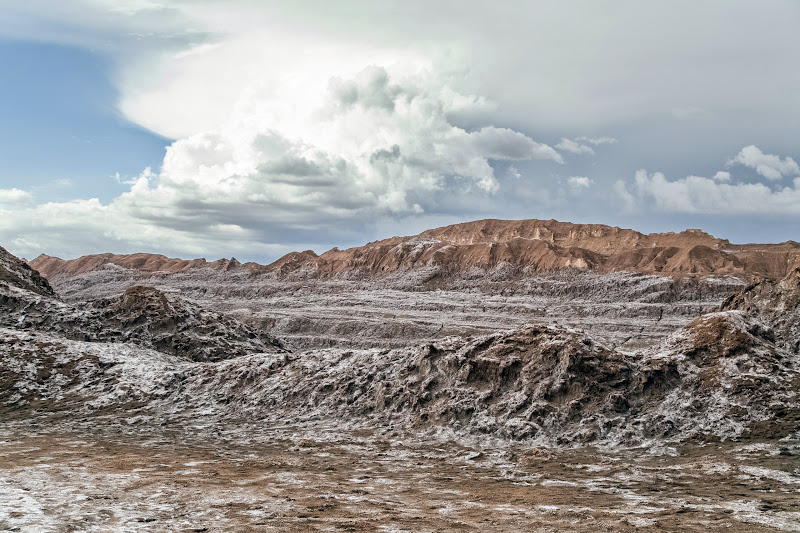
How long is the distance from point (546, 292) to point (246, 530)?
83.8 meters

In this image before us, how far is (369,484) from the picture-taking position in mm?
13633

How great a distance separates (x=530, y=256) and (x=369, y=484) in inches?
3815

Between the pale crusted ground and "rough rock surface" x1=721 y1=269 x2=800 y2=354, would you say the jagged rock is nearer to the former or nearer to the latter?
the pale crusted ground

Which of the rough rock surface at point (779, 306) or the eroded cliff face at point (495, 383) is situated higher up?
the rough rock surface at point (779, 306)

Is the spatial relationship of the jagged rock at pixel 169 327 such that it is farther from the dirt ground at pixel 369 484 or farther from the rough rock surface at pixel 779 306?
the rough rock surface at pixel 779 306

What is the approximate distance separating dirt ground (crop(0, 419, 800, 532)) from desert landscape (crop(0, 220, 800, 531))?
0.08 m

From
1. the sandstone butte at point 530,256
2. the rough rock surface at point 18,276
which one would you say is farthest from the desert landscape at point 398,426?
the sandstone butte at point 530,256

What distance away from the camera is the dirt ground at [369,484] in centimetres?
1006

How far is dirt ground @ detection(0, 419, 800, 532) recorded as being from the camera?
396 inches

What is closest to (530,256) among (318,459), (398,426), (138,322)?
(138,322)

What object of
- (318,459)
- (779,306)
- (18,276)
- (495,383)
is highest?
(18,276)

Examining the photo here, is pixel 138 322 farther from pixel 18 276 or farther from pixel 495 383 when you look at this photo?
pixel 495 383

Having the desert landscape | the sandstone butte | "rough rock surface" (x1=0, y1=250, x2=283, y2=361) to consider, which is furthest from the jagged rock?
the sandstone butte

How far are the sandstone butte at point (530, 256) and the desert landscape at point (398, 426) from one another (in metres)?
62.3
